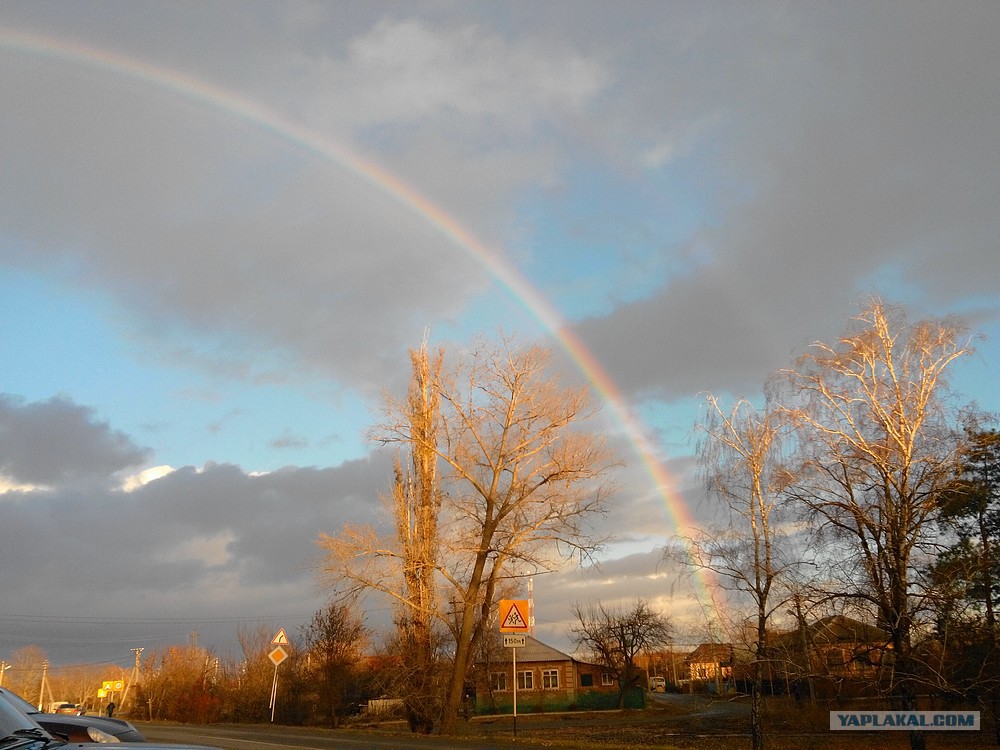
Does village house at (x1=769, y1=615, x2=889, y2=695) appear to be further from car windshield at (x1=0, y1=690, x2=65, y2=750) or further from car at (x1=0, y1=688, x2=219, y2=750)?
car windshield at (x1=0, y1=690, x2=65, y2=750)

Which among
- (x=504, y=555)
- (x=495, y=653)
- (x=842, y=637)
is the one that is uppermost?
(x=504, y=555)

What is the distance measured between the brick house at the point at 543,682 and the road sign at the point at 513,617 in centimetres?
2374

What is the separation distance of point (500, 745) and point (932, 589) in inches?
443

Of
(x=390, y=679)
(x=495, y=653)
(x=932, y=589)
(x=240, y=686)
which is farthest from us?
(x=495, y=653)

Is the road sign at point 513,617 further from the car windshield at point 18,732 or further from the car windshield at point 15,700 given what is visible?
the car windshield at point 18,732

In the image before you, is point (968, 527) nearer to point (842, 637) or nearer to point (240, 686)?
point (842, 637)

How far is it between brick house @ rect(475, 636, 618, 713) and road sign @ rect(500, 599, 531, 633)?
2374 centimetres

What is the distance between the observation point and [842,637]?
1944 centimetres

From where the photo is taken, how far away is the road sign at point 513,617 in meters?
24.0

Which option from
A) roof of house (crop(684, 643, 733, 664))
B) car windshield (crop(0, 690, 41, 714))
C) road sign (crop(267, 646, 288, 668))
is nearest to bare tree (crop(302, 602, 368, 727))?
road sign (crop(267, 646, 288, 668))

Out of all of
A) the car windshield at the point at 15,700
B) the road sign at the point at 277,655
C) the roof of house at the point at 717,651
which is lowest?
the road sign at the point at 277,655

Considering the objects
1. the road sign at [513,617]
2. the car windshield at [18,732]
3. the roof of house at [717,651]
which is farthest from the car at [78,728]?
the roof of house at [717,651]

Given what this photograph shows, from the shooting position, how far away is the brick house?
5694 cm

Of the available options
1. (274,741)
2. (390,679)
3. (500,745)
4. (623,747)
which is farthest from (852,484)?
(390,679)
